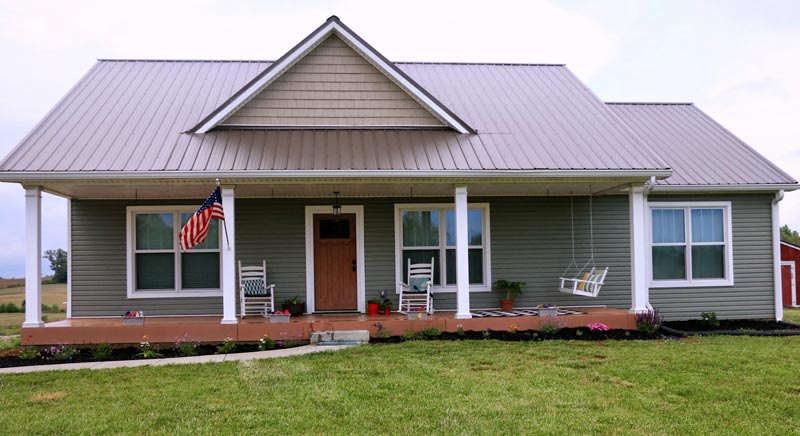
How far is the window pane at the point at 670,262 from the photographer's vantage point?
12602 millimetres

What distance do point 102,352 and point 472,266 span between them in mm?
6553

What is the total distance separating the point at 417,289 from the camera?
1134 cm

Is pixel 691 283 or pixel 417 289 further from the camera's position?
pixel 691 283

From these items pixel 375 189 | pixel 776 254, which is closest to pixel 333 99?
pixel 375 189

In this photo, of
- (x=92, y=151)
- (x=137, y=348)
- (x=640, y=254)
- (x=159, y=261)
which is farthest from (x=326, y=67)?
(x=640, y=254)

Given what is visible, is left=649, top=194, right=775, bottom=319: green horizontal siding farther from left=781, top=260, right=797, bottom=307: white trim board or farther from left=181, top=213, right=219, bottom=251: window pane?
left=781, top=260, right=797, bottom=307: white trim board

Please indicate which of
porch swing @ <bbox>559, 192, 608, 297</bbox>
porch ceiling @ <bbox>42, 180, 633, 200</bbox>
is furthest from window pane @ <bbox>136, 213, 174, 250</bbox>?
porch swing @ <bbox>559, 192, 608, 297</bbox>

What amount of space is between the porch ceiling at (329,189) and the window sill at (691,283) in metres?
2.20

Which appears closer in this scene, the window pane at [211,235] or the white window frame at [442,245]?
the window pane at [211,235]

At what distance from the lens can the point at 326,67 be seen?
11.0 metres

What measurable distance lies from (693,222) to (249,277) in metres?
8.69

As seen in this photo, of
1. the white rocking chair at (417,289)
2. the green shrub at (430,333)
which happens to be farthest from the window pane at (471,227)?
the green shrub at (430,333)

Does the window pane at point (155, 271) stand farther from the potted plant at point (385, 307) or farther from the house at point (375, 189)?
the potted plant at point (385, 307)

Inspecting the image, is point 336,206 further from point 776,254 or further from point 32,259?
point 776,254
